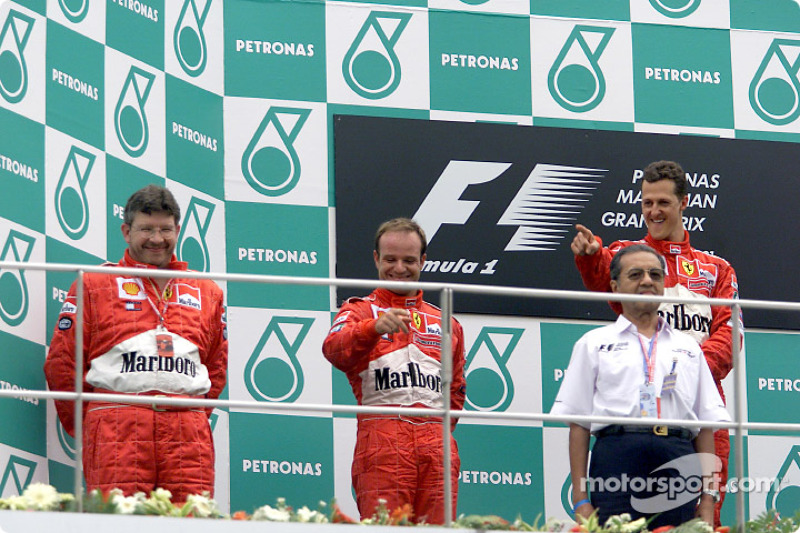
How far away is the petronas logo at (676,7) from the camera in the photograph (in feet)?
26.5

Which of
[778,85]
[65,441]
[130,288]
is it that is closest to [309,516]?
[65,441]

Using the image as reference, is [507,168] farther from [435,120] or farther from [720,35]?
[720,35]

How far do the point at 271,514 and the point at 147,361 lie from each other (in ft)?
2.41

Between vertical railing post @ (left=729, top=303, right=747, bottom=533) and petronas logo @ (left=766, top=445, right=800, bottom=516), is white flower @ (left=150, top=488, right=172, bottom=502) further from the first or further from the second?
petronas logo @ (left=766, top=445, right=800, bottom=516)

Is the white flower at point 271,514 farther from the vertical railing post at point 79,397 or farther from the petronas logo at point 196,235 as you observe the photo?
the petronas logo at point 196,235

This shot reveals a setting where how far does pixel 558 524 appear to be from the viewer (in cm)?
523

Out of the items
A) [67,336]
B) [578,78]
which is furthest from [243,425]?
[578,78]

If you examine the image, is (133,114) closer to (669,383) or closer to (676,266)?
(676,266)

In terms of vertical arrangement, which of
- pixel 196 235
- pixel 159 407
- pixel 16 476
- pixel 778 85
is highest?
pixel 778 85

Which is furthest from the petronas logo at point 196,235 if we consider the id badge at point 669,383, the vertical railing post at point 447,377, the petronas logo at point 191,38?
the id badge at point 669,383

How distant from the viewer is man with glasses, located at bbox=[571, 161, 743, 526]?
19.0 ft

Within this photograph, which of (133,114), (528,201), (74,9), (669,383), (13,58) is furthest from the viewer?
(528,201)

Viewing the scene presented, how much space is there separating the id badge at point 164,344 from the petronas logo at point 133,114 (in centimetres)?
170

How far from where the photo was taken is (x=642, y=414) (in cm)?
530
